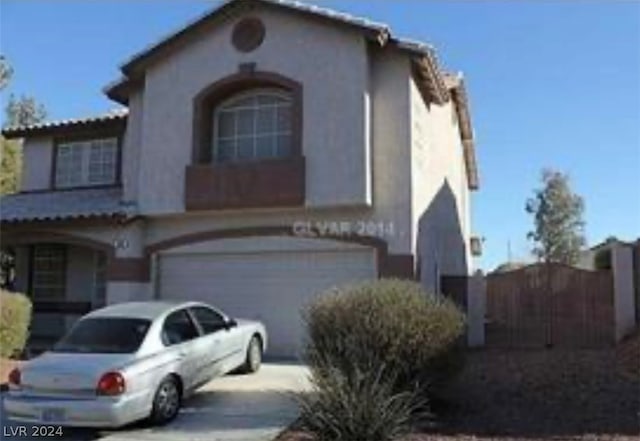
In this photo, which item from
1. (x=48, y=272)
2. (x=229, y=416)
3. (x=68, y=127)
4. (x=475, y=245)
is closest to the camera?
(x=229, y=416)

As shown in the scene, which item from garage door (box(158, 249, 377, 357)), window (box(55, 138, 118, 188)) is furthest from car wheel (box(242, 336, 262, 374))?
window (box(55, 138, 118, 188))

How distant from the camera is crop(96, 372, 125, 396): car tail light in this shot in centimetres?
1039

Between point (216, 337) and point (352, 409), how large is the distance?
4094 millimetres

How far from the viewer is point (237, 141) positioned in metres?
19.8

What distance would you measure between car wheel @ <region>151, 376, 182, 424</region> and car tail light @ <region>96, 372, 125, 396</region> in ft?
2.41

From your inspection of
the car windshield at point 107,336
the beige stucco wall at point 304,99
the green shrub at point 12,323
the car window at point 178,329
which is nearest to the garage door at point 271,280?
the beige stucco wall at point 304,99

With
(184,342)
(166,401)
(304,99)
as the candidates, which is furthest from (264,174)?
(166,401)

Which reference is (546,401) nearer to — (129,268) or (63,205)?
(129,268)

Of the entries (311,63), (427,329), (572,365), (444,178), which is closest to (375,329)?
(427,329)

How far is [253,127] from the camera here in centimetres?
1964

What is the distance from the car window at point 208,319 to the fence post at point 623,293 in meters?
7.94

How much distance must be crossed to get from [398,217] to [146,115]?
21.9 feet

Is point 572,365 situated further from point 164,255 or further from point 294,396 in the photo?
point 164,255

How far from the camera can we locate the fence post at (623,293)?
53.7 ft
